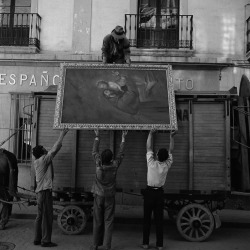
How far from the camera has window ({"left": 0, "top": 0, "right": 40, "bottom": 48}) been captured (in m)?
11.6

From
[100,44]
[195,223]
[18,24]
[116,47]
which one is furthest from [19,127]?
[195,223]

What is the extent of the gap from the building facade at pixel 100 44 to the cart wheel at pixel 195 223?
209 inches

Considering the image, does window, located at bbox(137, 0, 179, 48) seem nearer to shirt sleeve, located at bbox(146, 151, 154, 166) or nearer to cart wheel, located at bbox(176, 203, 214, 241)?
shirt sleeve, located at bbox(146, 151, 154, 166)

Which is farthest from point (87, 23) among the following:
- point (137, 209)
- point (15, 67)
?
point (137, 209)

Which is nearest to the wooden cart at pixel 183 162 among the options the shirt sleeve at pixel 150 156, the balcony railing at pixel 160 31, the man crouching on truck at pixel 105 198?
the shirt sleeve at pixel 150 156

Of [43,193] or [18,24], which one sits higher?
[18,24]

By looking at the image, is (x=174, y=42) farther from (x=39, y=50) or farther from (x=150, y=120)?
(x=150, y=120)

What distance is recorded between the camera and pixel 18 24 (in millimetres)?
11891

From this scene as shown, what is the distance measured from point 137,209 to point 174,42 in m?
5.14

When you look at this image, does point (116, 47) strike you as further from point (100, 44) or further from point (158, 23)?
point (158, 23)

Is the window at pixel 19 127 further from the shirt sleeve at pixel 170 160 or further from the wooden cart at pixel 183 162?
the shirt sleeve at pixel 170 160

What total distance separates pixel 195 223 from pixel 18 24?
8.51 metres

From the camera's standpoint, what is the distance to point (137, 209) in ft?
32.5

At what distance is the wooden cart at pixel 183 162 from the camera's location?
21.7 feet
